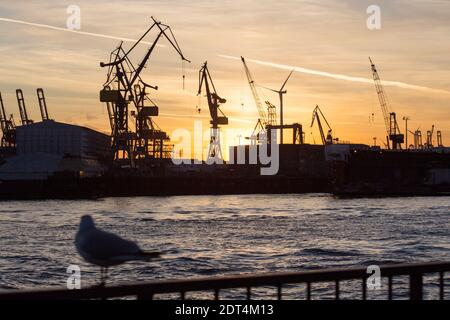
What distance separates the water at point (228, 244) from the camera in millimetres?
30734

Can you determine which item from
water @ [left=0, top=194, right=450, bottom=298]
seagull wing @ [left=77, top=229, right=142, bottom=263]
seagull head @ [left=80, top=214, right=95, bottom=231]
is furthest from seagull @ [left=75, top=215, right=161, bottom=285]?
water @ [left=0, top=194, right=450, bottom=298]

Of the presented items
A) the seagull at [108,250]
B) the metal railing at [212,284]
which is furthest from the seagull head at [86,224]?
the metal railing at [212,284]

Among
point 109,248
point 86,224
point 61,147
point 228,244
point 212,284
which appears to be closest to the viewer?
point 212,284

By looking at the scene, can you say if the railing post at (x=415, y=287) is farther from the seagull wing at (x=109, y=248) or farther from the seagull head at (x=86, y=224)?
the seagull head at (x=86, y=224)

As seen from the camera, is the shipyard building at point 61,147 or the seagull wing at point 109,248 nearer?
the seagull wing at point 109,248

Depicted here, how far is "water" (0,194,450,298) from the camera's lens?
3073cm

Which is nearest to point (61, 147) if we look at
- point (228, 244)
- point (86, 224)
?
point (228, 244)

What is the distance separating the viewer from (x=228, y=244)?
43.6 meters

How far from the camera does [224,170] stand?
188625 millimetres

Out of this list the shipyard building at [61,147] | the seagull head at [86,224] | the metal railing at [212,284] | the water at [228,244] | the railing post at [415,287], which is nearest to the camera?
the metal railing at [212,284]

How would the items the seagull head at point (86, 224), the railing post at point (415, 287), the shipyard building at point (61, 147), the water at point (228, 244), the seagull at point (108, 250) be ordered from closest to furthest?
the seagull at point (108, 250)
the seagull head at point (86, 224)
the railing post at point (415, 287)
the water at point (228, 244)
the shipyard building at point (61, 147)

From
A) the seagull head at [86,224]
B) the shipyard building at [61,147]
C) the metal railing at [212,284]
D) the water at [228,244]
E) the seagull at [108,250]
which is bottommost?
the water at [228,244]

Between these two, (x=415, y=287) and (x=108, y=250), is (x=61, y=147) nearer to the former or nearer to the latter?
(x=415, y=287)
